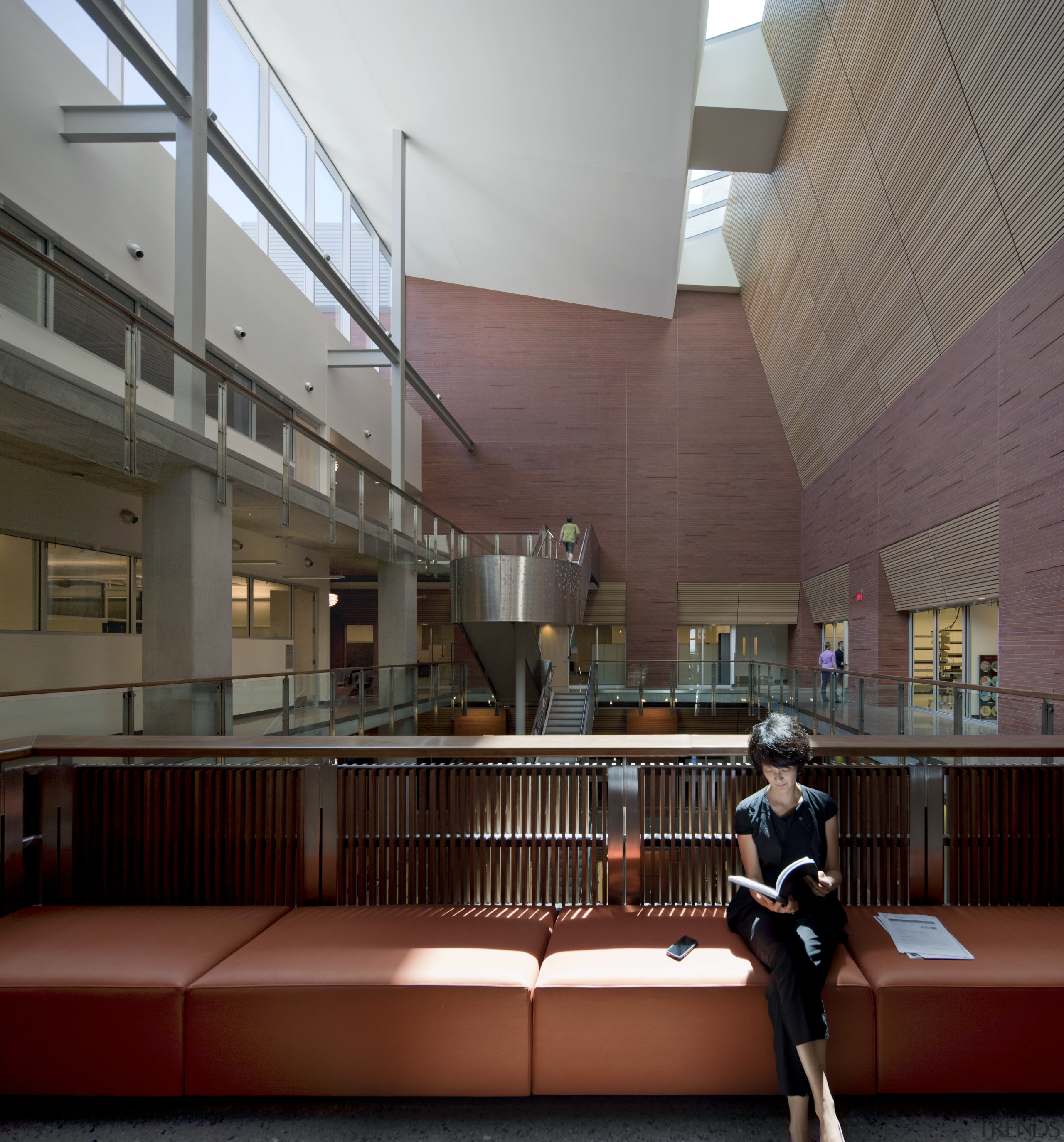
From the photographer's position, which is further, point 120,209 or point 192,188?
point 120,209

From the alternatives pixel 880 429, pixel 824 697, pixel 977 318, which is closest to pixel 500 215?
pixel 880 429

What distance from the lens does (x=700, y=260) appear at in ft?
64.6

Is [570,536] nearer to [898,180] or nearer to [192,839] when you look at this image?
[898,180]

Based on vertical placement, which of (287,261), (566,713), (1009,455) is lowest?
(566,713)

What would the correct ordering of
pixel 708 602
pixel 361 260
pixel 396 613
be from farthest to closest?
1. pixel 708 602
2. pixel 361 260
3. pixel 396 613

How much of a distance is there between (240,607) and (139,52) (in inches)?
339

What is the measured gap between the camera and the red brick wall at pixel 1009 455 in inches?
306

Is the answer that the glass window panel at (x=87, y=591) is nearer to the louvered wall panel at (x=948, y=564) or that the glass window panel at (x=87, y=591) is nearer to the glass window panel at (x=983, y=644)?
the louvered wall panel at (x=948, y=564)

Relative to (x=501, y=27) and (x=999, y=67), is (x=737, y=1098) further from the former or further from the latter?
(x=501, y=27)

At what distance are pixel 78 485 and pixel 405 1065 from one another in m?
8.66

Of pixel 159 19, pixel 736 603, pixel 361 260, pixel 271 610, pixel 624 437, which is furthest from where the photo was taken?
pixel 624 437

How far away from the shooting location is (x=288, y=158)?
1447cm
